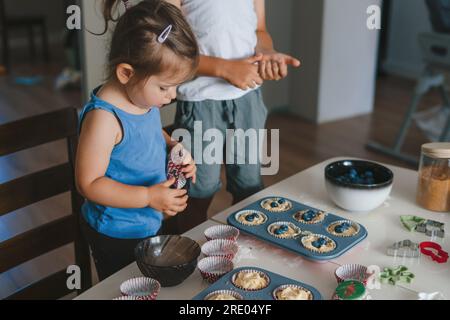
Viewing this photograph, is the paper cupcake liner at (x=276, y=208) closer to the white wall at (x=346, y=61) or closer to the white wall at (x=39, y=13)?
the white wall at (x=346, y=61)

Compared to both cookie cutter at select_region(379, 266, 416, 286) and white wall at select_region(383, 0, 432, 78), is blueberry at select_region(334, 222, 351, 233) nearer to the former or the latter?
cookie cutter at select_region(379, 266, 416, 286)

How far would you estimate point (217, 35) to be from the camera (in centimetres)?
153

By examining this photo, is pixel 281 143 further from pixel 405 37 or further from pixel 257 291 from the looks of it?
pixel 257 291

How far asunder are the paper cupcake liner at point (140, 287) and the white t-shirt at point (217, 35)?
2.18ft

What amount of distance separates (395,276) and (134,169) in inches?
23.1

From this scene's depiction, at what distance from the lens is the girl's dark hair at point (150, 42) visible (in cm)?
112

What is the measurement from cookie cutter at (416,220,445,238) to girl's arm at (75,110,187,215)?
1.68 feet

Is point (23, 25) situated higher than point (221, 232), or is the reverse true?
point (221, 232)

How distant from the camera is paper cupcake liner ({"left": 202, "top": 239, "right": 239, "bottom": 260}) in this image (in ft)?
3.62

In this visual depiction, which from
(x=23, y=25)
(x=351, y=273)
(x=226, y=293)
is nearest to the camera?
(x=226, y=293)

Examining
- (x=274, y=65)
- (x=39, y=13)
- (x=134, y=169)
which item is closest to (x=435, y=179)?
(x=274, y=65)

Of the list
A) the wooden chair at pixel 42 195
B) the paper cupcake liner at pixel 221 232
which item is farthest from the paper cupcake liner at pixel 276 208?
the wooden chair at pixel 42 195

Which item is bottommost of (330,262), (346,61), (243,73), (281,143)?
(281,143)
